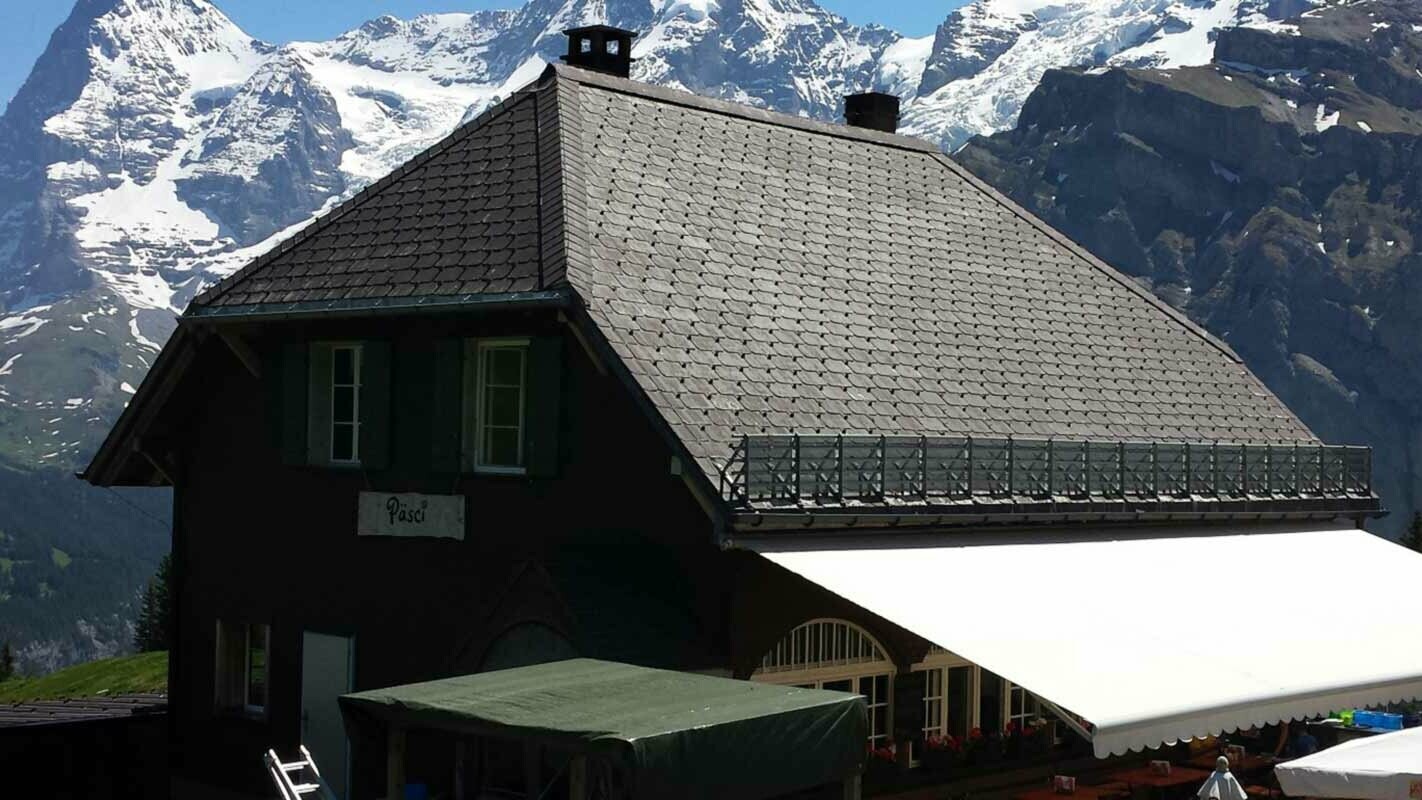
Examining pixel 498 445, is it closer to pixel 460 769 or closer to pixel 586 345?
pixel 586 345

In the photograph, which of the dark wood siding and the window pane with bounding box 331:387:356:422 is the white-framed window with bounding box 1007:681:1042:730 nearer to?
the dark wood siding

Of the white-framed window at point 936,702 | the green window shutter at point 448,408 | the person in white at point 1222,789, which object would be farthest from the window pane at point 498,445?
the person in white at point 1222,789

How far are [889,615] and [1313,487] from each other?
33.7ft

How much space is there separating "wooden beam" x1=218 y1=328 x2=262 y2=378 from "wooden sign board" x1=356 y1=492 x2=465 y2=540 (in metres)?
2.15

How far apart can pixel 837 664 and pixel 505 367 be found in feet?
13.6

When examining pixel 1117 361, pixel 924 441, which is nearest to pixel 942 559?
pixel 924 441

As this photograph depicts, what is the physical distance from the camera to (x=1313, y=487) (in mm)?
23125

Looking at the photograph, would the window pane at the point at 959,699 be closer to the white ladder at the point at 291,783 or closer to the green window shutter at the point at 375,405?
the green window shutter at the point at 375,405

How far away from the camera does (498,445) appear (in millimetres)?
18156

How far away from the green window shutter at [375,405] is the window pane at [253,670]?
9.41 feet

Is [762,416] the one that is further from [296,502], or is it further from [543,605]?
[296,502]

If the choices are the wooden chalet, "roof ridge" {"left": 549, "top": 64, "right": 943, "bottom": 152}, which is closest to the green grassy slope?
the wooden chalet

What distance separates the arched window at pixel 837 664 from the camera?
665 inches

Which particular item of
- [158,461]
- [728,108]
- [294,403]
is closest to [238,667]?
[158,461]
